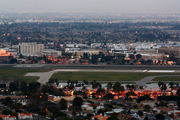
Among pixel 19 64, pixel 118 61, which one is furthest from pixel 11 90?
pixel 118 61

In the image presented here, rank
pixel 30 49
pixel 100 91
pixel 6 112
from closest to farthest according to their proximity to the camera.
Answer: pixel 6 112
pixel 100 91
pixel 30 49

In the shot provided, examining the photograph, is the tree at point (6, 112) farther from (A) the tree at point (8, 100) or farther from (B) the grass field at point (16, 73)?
(B) the grass field at point (16, 73)

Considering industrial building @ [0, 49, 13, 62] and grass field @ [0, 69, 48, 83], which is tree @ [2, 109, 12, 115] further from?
industrial building @ [0, 49, 13, 62]

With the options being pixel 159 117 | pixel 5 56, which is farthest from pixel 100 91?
pixel 5 56

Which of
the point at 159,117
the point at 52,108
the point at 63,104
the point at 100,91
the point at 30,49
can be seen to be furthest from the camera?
the point at 30,49

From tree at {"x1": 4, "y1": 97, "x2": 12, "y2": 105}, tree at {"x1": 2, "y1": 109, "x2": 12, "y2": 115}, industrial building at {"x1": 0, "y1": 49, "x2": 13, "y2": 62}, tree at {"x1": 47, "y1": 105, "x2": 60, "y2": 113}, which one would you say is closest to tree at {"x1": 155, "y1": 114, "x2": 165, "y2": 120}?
tree at {"x1": 47, "y1": 105, "x2": 60, "y2": 113}

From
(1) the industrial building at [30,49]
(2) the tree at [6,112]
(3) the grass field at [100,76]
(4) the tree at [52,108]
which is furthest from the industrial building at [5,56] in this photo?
(2) the tree at [6,112]

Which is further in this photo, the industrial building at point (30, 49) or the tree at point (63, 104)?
the industrial building at point (30, 49)

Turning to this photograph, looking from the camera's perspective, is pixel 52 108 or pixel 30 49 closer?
pixel 52 108

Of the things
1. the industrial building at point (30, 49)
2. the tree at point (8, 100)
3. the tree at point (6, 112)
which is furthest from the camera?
the industrial building at point (30, 49)

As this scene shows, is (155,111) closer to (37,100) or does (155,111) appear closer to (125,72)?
(37,100)

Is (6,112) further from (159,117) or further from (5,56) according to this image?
(5,56)

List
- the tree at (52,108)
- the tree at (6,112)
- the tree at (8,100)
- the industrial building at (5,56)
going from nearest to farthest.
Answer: the tree at (6,112) < the tree at (52,108) < the tree at (8,100) < the industrial building at (5,56)
